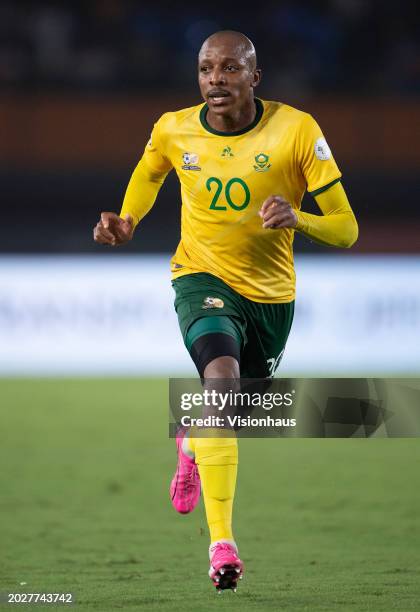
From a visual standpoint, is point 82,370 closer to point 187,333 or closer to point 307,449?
point 307,449

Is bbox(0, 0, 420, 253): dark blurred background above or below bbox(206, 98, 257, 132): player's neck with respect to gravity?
above

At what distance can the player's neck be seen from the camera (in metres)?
5.09

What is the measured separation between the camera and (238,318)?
16.7ft

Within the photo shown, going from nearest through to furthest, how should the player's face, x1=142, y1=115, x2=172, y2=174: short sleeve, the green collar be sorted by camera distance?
the player's face, the green collar, x1=142, y1=115, x2=172, y2=174: short sleeve

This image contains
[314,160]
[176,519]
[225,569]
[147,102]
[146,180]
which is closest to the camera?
[225,569]

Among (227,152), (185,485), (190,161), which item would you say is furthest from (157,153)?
(185,485)

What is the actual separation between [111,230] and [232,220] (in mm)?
529

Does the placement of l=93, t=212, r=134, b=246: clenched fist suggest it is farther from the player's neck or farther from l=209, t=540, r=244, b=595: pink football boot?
l=209, t=540, r=244, b=595: pink football boot

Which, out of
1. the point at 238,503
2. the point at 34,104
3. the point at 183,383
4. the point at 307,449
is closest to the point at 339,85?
the point at 34,104

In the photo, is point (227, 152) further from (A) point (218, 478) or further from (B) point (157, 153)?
(A) point (218, 478)

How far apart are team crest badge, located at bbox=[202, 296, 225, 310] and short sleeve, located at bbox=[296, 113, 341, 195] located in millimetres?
606

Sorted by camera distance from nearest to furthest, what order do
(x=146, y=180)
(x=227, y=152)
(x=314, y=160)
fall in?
(x=314, y=160), (x=227, y=152), (x=146, y=180)

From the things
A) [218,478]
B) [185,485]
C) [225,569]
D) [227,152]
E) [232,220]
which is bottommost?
[225,569]

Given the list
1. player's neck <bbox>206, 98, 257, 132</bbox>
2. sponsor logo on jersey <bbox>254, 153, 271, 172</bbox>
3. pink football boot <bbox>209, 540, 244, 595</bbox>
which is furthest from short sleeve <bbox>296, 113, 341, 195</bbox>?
pink football boot <bbox>209, 540, 244, 595</bbox>
